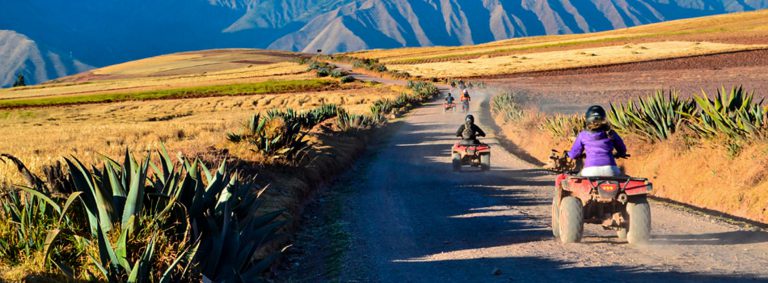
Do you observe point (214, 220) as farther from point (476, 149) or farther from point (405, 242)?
point (476, 149)

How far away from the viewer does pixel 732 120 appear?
502 inches

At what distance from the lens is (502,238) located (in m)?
8.98

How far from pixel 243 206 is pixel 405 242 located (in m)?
2.51

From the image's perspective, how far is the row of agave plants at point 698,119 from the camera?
12.2 metres

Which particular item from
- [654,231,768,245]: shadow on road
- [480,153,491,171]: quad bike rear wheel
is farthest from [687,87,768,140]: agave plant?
[480,153,491,171]: quad bike rear wheel

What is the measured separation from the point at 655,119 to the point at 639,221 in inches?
297

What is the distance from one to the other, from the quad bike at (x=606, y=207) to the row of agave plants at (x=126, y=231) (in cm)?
384

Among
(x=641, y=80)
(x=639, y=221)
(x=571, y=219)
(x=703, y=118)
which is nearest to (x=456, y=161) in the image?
(x=703, y=118)

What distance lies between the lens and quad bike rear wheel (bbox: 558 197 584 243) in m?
8.27

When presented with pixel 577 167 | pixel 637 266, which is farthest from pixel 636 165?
pixel 637 266

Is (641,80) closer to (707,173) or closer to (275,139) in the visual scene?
(707,173)

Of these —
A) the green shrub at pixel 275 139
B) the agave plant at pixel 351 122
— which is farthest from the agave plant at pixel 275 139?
the agave plant at pixel 351 122

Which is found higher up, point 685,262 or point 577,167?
point 577,167

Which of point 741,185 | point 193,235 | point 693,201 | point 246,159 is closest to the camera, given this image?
point 193,235
